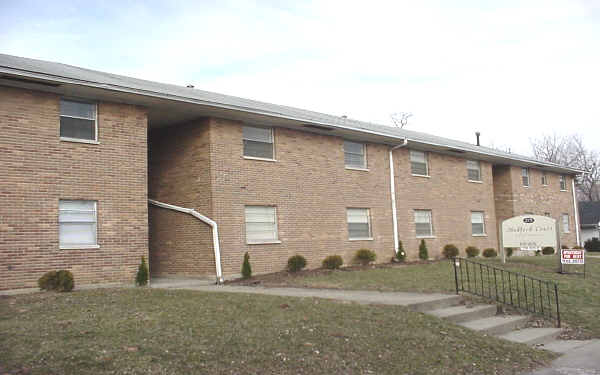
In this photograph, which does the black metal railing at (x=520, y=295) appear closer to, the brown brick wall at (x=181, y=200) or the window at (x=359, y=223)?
the window at (x=359, y=223)

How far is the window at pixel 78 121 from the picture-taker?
535 inches

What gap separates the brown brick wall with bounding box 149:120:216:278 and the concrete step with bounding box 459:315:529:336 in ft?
25.3

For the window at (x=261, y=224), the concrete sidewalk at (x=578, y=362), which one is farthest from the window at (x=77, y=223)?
the concrete sidewalk at (x=578, y=362)

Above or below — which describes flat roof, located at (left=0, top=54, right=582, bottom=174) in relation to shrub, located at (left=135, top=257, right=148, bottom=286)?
above

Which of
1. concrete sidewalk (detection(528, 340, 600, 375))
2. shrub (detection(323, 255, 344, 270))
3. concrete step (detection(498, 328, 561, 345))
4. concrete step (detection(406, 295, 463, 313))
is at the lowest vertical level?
concrete sidewalk (detection(528, 340, 600, 375))

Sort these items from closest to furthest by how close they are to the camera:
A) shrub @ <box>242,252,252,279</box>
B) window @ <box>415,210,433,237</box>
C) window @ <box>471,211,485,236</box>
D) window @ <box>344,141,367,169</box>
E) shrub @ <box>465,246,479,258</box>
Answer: shrub @ <box>242,252,252,279</box>
window @ <box>344,141,367,169</box>
window @ <box>415,210,433,237</box>
shrub @ <box>465,246,479,258</box>
window @ <box>471,211,485,236</box>

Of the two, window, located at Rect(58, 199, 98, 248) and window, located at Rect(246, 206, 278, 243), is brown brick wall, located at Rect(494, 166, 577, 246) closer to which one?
window, located at Rect(246, 206, 278, 243)

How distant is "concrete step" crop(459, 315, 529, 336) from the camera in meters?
9.81

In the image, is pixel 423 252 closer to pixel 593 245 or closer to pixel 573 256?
pixel 573 256

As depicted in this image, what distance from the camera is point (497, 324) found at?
10070mm

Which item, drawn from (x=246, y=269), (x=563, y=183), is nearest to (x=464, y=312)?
(x=246, y=269)

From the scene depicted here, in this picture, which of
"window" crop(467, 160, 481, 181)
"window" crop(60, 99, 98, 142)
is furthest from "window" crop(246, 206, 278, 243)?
"window" crop(467, 160, 481, 181)

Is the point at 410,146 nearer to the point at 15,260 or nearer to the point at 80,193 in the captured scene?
the point at 80,193

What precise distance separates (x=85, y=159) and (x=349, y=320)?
7.93 m
